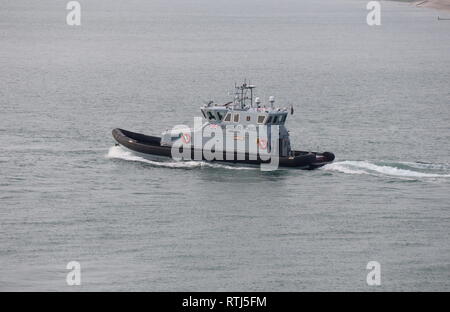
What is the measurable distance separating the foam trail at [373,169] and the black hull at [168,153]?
839 millimetres

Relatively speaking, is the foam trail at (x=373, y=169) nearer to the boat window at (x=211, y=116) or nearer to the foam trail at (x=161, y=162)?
the foam trail at (x=161, y=162)

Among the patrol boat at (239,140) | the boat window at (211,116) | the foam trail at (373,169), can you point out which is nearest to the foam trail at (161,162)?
the patrol boat at (239,140)

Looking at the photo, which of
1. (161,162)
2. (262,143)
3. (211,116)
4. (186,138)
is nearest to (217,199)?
(262,143)

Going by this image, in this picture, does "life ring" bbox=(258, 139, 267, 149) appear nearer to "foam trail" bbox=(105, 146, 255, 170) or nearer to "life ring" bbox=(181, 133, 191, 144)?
"foam trail" bbox=(105, 146, 255, 170)

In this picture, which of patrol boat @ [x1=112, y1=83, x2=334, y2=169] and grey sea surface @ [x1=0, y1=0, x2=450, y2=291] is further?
patrol boat @ [x1=112, y1=83, x2=334, y2=169]

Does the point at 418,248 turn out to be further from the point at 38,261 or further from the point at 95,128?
the point at 95,128

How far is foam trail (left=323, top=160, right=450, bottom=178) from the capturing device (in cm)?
7188

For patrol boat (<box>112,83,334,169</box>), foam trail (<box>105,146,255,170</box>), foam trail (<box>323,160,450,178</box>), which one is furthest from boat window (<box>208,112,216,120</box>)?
foam trail (<box>323,160,450,178</box>)

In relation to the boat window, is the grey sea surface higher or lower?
lower

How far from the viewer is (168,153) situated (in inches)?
3007

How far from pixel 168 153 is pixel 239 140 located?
533 centimetres

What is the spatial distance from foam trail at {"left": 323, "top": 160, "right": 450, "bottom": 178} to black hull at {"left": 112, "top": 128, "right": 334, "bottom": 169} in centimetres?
→ 84

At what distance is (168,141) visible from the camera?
254 ft

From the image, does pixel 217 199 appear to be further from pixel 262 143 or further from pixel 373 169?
pixel 373 169
